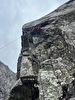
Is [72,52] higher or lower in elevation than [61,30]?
lower

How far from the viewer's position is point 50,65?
9078mm

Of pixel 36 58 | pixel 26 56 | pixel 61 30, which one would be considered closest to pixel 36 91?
pixel 36 58

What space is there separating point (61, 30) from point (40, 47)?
325 cm

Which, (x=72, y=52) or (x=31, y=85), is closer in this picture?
(x=72, y=52)

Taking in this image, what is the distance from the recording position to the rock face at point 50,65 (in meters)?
7.02

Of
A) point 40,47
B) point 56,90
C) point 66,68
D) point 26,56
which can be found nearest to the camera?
point 56,90

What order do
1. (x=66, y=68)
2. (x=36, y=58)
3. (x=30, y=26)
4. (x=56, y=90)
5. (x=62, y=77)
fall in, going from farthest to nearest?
(x=30, y=26)
(x=36, y=58)
(x=66, y=68)
(x=62, y=77)
(x=56, y=90)

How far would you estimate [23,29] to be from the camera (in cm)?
1523

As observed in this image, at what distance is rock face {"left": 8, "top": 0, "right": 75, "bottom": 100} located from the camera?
7022 mm

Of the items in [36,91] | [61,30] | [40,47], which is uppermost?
[61,30]

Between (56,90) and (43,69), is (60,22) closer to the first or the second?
(43,69)

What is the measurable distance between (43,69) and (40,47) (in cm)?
345

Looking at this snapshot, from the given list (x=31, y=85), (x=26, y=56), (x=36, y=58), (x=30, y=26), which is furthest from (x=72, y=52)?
(x=30, y=26)

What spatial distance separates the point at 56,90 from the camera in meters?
6.89
